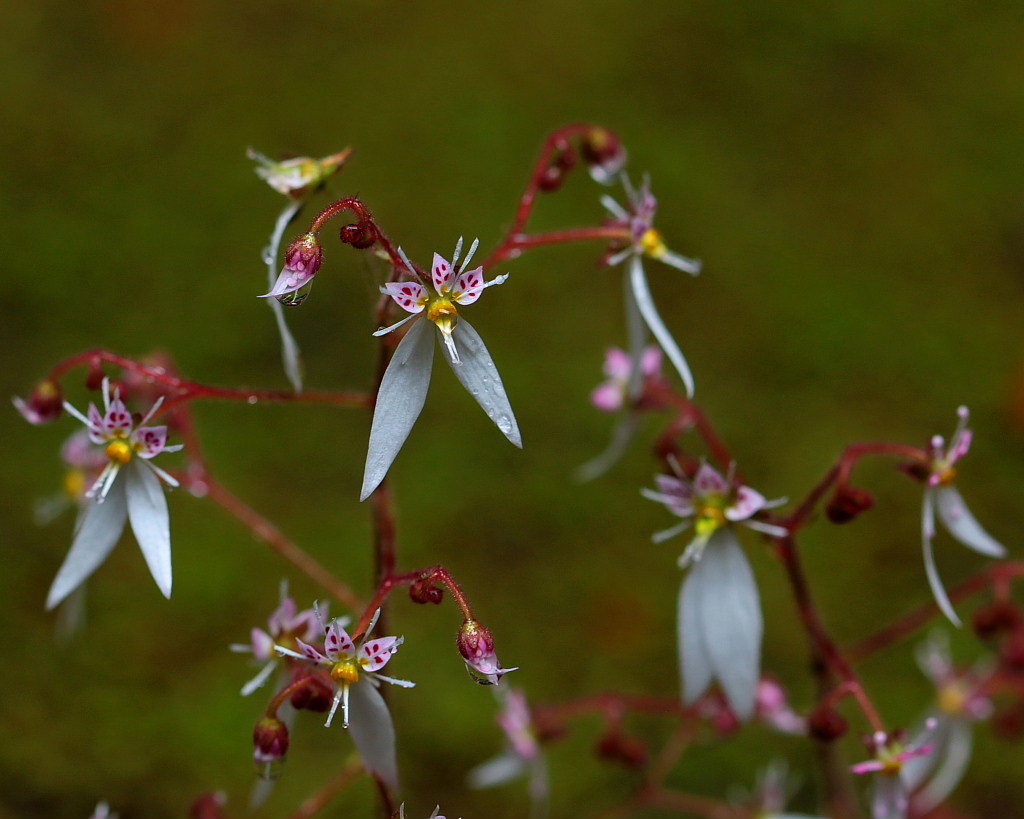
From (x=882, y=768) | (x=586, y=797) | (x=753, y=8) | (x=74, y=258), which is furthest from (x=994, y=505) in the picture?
(x=74, y=258)

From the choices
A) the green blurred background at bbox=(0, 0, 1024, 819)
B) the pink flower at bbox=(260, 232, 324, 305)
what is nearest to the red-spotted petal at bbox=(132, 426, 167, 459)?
the pink flower at bbox=(260, 232, 324, 305)

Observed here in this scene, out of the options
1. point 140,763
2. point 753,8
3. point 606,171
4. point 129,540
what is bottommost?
point 140,763

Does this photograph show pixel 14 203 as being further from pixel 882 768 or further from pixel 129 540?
pixel 882 768

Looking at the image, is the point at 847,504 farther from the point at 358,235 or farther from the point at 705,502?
the point at 358,235

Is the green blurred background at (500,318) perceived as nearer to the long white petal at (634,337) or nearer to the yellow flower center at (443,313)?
the long white petal at (634,337)

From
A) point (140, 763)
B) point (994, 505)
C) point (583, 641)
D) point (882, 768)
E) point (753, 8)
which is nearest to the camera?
point (882, 768)

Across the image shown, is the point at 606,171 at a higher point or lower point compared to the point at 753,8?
lower

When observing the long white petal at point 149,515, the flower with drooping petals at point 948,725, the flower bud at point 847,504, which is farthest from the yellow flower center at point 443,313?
the flower with drooping petals at point 948,725
